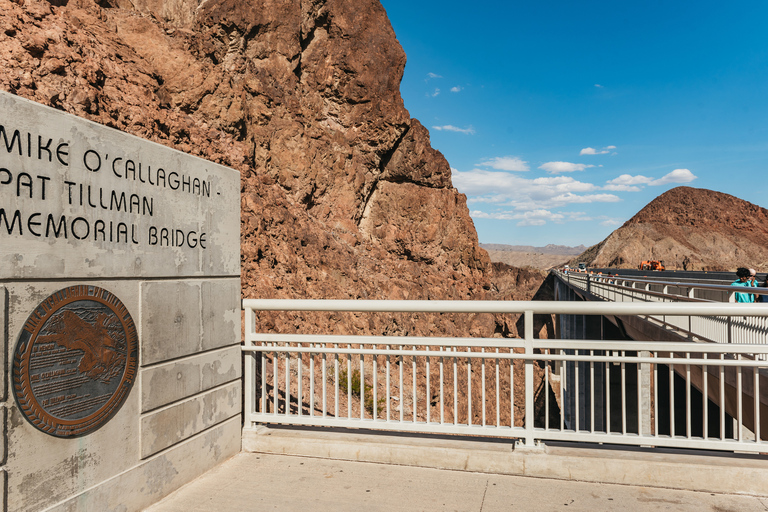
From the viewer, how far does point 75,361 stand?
2.83 meters

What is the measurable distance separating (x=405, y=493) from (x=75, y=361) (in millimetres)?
2293

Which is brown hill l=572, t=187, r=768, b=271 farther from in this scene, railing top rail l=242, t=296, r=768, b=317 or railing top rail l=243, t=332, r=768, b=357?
railing top rail l=243, t=332, r=768, b=357

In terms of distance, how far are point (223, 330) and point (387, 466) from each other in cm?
177

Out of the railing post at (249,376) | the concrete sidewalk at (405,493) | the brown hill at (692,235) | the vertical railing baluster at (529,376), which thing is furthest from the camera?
the brown hill at (692,235)

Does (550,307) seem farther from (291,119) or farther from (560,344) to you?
(291,119)

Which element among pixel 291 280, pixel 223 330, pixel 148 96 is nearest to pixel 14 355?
pixel 223 330

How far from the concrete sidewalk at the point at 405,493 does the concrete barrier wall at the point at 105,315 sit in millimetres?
380

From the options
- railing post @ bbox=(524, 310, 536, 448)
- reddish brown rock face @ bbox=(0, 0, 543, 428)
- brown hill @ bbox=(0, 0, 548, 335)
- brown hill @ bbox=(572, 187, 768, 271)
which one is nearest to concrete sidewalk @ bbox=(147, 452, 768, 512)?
railing post @ bbox=(524, 310, 536, 448)

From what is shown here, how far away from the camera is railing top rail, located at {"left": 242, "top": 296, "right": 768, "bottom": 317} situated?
139 inches

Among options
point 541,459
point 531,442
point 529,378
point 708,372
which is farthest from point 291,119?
point 541,459

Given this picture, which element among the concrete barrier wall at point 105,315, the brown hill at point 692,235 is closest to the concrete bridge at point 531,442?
the concrete barrier wall at point 105,315

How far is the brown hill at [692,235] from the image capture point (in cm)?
10112

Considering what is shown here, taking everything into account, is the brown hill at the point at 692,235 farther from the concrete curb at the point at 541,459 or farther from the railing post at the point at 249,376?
the railing post at the point at 249,376

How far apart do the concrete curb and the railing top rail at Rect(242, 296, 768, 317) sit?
1057 mm
